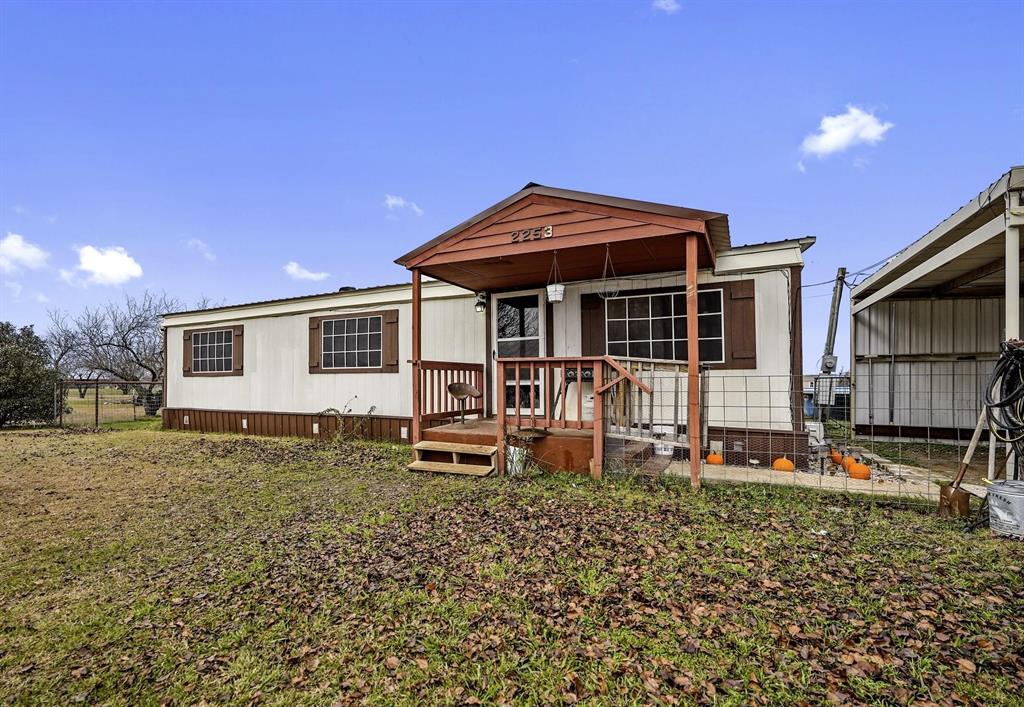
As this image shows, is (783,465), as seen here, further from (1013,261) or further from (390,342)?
(390,342)

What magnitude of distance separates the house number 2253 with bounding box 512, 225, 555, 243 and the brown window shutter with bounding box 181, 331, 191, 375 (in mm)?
9283

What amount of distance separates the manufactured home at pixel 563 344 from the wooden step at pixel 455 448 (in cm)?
2

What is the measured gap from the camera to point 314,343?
29.1ft

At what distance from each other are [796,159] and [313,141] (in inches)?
517

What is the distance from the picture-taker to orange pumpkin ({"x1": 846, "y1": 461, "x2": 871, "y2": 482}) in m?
4.57

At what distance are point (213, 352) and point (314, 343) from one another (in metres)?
3.08

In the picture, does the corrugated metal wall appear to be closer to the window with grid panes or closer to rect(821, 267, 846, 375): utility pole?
rect(821, 267, 846, 375): utility pole

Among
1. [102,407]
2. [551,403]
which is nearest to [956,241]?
[551,403]

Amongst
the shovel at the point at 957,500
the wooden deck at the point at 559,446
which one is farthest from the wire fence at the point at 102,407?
Answer: the shovel at the point at 957,500

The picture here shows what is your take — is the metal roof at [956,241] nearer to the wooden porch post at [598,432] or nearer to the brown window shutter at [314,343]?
the wooden porch post at [598,432]

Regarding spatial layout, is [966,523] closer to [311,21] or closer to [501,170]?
[311,21]

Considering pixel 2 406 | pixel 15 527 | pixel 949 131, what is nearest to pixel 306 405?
pixel 15 527

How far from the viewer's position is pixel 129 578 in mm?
2809

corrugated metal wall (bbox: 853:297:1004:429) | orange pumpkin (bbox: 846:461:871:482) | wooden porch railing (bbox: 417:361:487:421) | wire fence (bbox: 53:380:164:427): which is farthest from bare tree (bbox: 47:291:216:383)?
corrugated metal wall (bbox: 853:297:1004:429)
